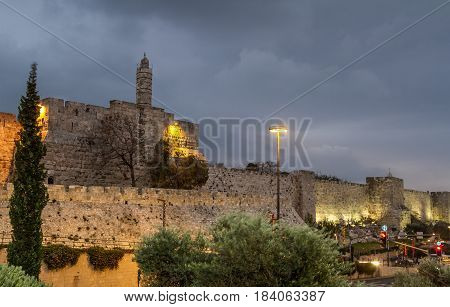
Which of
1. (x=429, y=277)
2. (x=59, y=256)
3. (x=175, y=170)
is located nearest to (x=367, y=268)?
(x=429, y=277)

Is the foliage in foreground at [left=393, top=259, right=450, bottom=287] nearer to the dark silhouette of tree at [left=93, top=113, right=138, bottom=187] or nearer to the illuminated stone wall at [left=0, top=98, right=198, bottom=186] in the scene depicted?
the dark silhouette of tree at [left=93, top=113, right=138, bottom=187]

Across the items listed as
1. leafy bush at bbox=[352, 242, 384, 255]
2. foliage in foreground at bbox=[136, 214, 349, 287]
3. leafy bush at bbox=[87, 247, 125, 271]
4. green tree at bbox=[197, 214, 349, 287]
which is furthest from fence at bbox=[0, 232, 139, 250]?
leafy bush at bbox=[352, 242, 384, 255]

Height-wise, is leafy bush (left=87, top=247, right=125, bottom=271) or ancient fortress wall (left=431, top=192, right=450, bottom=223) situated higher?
ancient fortress wall (left=431, top=192, right=450, bottom=223)

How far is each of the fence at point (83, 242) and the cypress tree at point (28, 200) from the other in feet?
13.0

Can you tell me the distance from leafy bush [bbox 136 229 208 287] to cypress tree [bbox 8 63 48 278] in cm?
413

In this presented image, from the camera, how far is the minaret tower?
125ft

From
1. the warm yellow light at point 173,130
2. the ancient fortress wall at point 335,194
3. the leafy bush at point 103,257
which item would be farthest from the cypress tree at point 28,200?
the ancient fortress wall at point 335,194

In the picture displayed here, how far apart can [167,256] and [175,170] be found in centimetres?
1910

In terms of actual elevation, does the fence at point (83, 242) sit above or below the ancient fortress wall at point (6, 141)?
below

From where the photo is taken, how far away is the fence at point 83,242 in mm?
23256

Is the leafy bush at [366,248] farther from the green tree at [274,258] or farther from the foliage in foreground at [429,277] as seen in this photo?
the green tree at [274,258]

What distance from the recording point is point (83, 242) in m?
24.7

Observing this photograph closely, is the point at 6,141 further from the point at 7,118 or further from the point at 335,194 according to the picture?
the point at 335,194
